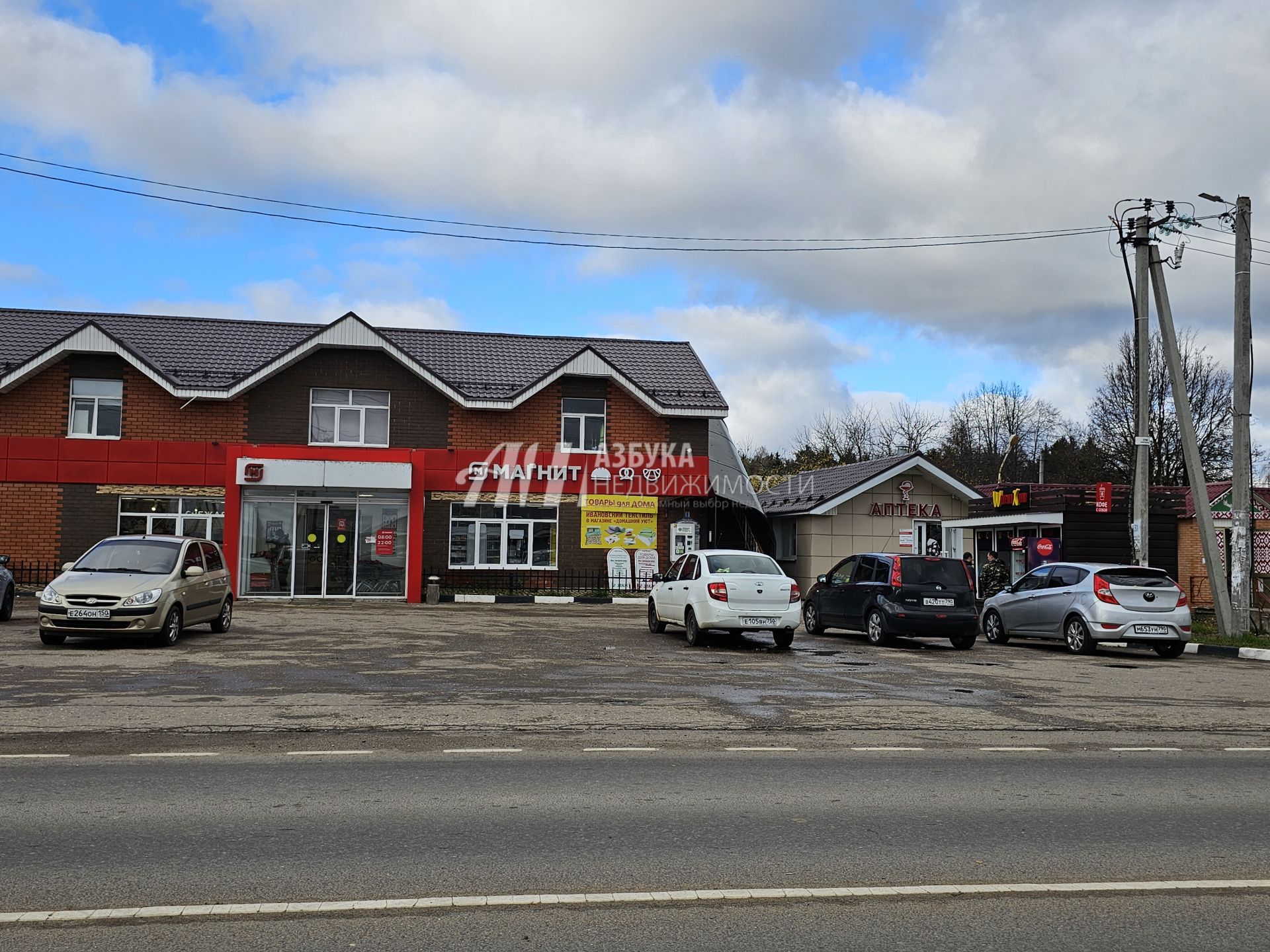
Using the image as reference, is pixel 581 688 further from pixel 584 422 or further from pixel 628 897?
pixel 584 422

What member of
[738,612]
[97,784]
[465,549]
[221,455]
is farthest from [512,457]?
[97,784]

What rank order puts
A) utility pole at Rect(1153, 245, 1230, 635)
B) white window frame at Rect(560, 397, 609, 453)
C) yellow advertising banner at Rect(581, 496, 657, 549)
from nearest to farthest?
utility pole at Rect(1153, 245, 1230, 635)
yellow advertising banner at Rect(581, 496, 657, 549)
white window frame at Rect(560, 397, 609, 453)

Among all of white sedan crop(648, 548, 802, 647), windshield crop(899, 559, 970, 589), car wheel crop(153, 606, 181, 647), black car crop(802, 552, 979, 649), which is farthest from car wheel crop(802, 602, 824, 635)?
car wheel crop(153, 606, 181, 647)

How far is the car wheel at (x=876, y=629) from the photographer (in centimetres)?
2014

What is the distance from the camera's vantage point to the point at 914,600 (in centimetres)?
1988

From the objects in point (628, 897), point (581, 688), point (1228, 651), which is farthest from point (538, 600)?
point (628, 897)

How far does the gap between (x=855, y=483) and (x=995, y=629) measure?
14.8 meters

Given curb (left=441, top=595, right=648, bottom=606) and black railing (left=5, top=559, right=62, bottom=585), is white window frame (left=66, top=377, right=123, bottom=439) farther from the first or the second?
curb (left=441, top=595, right=648, bottom=606)

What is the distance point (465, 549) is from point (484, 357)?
6.11m

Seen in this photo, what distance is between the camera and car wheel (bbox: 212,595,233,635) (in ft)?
64.3

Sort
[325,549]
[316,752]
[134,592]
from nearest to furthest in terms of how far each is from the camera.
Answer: [316,752] → [134,592] → [325,549]

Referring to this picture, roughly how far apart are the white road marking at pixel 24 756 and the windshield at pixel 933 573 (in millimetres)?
14307

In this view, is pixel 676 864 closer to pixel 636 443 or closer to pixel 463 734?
pixel 463 734

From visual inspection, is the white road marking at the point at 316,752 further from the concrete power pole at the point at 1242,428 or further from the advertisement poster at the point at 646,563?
the advertisement poster at the point at 646,563
